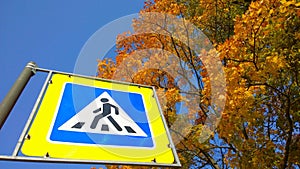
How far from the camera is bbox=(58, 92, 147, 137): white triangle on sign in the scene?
1.77 metres

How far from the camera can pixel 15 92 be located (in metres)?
1.51

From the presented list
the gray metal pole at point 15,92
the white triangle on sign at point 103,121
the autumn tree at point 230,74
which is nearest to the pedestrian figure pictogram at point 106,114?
the white triangle on sign at point 103,121

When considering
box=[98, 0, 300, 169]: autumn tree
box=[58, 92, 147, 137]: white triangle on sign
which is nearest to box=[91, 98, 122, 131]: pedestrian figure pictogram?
box=[58, 92, 147, 137]: white triangle on sign

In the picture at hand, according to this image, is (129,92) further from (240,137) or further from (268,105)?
(268,105)

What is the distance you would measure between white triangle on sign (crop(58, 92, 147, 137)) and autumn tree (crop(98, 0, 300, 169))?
13.3 ft

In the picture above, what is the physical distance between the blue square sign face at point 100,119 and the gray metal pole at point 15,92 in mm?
327

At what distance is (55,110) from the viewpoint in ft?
6.22

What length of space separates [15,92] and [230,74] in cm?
499

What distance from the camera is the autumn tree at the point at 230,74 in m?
5.78

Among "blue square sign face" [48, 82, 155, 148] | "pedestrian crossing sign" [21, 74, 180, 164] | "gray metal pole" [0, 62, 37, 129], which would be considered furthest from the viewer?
"blue square sign face" [48, 82, 155, 148]

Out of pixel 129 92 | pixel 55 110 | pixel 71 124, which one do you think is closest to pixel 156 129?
pixel 129 92

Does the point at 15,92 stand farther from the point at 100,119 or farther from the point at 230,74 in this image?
the point at 230,74

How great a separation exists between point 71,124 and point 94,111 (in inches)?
7.0

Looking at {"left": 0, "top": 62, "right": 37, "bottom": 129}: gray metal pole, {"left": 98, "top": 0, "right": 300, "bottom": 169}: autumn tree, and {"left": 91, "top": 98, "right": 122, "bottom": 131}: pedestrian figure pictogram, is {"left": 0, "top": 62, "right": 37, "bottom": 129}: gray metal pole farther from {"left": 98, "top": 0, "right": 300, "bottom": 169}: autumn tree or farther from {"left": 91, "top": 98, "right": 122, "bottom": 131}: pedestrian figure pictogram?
{"left": 98, "top": 0, "right": 300, "bottom": 169}: autumn tree
